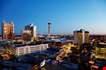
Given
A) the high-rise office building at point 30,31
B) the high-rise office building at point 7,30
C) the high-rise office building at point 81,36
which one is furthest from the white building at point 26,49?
the high-rise office building at point 7,30

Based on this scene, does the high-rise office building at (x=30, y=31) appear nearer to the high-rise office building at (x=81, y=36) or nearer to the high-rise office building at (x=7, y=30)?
the high-rise office building at (x=7, y=30)

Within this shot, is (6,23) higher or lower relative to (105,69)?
higher

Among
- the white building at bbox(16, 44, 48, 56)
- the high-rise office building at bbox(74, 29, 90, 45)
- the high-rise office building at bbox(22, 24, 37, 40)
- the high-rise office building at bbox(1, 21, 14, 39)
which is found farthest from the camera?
the high-rise office building at bbox(1, 21, 14, 39)

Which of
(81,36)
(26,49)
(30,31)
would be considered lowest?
(26,49)

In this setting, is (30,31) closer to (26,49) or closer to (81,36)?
(81,36)

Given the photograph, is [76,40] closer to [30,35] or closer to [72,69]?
[30,35]

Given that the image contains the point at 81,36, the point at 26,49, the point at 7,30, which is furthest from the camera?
the point at 7,30

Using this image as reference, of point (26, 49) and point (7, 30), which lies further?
point (7, 30)

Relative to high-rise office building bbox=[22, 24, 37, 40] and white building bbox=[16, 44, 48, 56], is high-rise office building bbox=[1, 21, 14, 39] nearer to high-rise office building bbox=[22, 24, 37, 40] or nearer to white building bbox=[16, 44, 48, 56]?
high-rise office building bbox=[22, 24, 37, 40]

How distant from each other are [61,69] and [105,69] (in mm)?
1313

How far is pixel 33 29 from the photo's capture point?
48.1ft

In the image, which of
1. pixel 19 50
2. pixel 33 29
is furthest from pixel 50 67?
pixel 33 29

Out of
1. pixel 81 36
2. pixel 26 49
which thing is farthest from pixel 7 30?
pixel 81 36

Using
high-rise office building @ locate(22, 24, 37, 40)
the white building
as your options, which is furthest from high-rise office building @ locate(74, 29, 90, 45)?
high-rise office building @ locate(22, 24, 37, 40)
